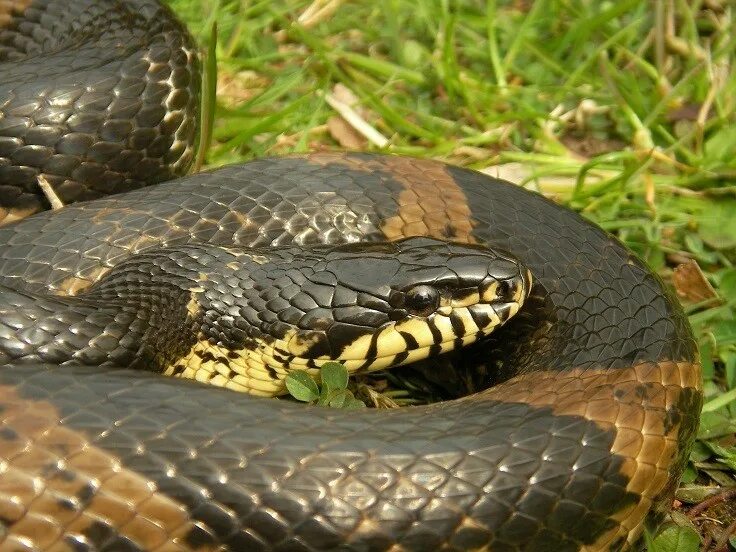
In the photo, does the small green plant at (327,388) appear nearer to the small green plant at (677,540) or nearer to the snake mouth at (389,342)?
the snake mouth at (389,342)

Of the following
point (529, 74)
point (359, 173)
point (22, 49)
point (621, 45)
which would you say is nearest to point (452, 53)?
point (529, 74)

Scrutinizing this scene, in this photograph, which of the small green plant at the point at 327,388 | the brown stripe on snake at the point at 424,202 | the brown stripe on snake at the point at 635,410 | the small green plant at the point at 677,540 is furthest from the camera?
the brown stripe on snake at the point at 424,202

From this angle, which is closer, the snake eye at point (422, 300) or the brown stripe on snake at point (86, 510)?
the brown stripe on snake at point (86, 510)

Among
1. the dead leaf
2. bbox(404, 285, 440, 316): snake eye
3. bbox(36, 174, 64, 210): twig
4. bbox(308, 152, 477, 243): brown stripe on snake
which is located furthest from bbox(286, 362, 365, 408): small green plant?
the dead leaf

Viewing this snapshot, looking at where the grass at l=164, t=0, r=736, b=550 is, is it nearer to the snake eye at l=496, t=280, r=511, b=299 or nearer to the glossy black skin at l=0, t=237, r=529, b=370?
the snake eye at l=496, t=280, r=511, b=299

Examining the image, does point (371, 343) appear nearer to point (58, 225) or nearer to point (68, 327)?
point (68, 327)

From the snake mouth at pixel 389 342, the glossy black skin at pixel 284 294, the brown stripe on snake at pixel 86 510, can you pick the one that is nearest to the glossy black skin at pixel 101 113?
the glossy black skin at pixel 284 294

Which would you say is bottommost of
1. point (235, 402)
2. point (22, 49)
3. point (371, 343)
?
point (371, 343)
